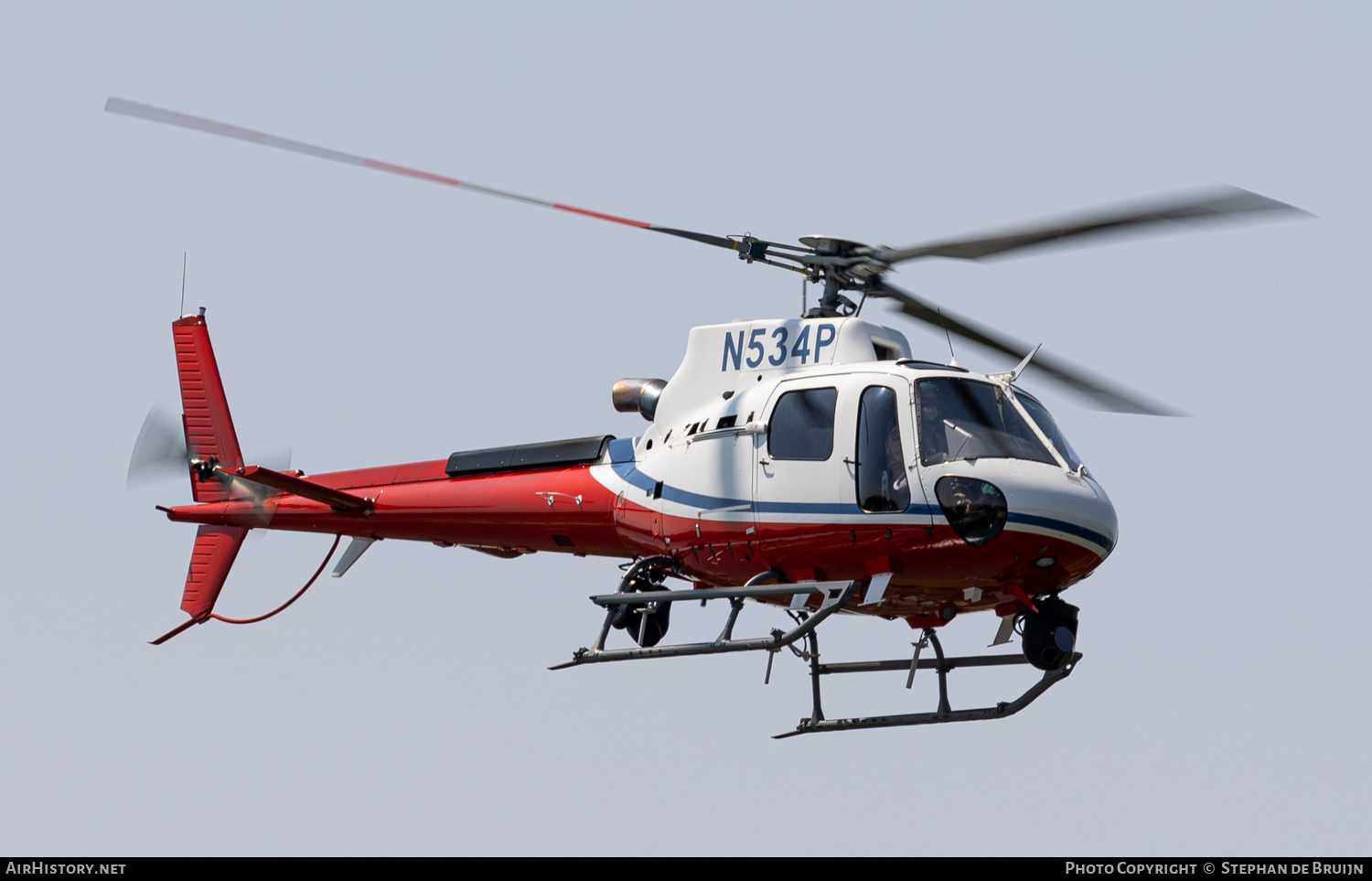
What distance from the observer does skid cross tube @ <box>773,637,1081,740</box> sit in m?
14.5

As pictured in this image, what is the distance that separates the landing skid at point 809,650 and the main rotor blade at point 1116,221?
108 inches

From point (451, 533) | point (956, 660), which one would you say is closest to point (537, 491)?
point (451, 533)

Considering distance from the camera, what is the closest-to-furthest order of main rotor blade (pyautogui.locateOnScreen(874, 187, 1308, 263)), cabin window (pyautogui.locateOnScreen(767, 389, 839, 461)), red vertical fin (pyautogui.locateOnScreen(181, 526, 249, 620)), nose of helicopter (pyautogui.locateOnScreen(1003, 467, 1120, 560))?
main rotor blade (pyautogui.locateOnScreen(874, 187, 1308, 263))
nose of helicopter (pyautogui.locateOnScreen(1003, 467, 1120, 560))
cabin window (pyautogui.locateOnScreen(767, 389, 839, 461))
red vertical fin (pyautogui.locateOnScreen(181, 526, 249, 620))

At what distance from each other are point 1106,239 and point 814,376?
2.89 m

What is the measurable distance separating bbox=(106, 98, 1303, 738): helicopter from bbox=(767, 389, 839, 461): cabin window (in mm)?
16

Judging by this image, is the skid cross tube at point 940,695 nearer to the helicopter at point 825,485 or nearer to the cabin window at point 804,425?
the helicopter at point 825,485

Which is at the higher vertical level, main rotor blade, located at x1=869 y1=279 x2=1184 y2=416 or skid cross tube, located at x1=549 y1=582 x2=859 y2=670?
main rotor blade, located at x1=869 y1=279 x2=1184 y2=416

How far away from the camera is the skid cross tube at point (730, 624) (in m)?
13.7

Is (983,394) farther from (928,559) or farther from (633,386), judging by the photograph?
(633,386)

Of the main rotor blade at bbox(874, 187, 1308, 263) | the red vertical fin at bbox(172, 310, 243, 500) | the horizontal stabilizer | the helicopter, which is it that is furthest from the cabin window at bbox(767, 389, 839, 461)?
the red vertical fin at bbox(172, 310, 243, 500)

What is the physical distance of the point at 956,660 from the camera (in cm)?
1526

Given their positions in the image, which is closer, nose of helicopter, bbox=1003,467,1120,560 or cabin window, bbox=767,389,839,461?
nose of helicopter, bbox=1003,467,1120,560

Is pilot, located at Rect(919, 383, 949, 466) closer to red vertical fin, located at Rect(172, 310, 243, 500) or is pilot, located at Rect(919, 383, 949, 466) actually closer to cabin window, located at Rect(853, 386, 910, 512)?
cabin window, located at Rect(853, 386, 910, 512)

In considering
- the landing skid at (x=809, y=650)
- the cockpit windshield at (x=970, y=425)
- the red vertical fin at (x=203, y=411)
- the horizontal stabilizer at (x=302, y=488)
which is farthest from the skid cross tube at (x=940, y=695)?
the red vertical fin at (x=203, y=411)
